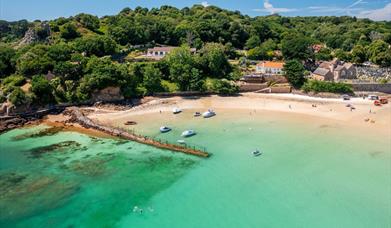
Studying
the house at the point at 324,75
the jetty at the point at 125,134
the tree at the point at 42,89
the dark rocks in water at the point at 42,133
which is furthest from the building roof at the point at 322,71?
the tree at the point at 42,89

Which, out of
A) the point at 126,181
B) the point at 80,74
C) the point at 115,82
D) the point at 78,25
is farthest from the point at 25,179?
the point at 78,25

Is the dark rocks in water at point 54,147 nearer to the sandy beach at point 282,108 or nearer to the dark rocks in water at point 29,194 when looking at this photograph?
the dark rocks in water at point 29,194

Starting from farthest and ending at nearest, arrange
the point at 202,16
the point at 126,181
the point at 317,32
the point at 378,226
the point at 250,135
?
the point at 317,32 < the point at 202,16 < the point at 250,135 < the point at 126,181 < the point at 378,226

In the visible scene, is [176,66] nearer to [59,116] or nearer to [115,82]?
[115,82]

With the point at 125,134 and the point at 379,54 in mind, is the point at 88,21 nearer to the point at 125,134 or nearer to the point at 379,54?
the point at 125,134

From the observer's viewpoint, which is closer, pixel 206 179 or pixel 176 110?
pixel 206 179

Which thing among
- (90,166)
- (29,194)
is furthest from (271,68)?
(29,194)

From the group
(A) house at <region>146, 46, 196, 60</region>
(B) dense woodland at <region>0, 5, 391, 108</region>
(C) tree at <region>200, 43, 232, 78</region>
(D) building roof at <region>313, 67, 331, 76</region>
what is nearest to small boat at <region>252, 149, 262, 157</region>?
(B) dense woodland at <region>0, 5, 391, 108</region>
